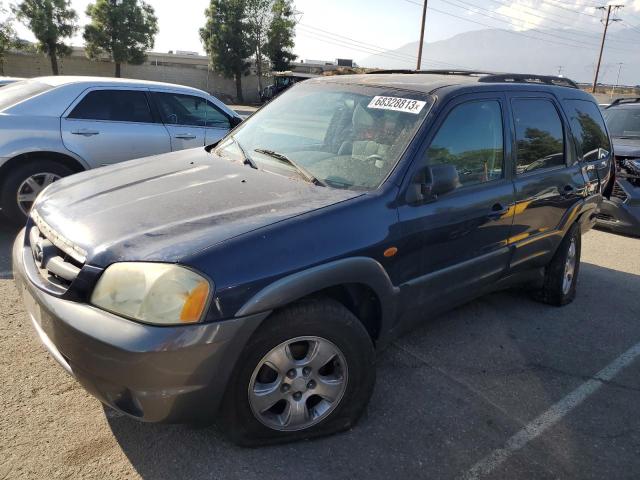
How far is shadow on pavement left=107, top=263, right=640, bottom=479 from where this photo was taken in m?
2.42

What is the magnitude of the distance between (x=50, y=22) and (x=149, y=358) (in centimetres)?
4314

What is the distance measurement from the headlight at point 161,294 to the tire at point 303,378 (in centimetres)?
35

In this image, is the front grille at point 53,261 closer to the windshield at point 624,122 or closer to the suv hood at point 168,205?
the suv hood at point 168,205

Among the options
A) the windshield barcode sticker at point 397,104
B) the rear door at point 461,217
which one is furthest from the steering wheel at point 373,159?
the windshield barcode sticker at point 397,104

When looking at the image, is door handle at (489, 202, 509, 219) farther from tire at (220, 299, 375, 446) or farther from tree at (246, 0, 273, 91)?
tree at (246, 0, 273, 91)

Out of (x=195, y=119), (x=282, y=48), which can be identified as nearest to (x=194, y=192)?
(x=195, y=119)

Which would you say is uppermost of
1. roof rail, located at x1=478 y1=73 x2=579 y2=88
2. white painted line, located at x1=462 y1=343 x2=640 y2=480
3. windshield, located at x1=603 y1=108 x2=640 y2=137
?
roof rail, located at x1=478 y1=73 x2=579 y2=88

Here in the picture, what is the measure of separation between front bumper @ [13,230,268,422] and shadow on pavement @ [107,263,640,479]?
414mm

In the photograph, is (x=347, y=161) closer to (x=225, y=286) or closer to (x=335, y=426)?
(x=225, y=286)

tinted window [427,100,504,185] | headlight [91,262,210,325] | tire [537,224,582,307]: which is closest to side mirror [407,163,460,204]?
tinted window [427,100,504,185]

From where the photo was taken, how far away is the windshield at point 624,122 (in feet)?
26.7

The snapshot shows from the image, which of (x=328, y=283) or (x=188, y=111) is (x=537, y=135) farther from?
(x=188, y=111)

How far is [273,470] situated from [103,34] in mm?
44443

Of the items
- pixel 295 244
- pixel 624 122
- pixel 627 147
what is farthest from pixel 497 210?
pixel 624 122
